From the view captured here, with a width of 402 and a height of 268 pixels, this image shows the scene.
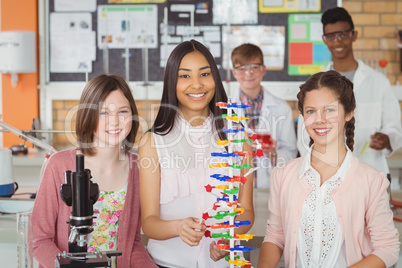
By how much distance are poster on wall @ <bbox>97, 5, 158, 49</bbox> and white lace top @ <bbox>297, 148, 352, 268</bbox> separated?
9.22ft

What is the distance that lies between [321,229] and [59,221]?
81 centimetres

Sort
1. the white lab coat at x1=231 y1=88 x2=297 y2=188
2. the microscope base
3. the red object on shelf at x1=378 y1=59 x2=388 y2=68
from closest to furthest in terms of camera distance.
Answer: the microscope base, the white lab coat at x1=231 y1=88 x2=297 y2=188, the red object on shelf at x1=378 y1=59 x2=388 y2=68

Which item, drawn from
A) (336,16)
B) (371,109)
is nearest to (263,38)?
(336,16)

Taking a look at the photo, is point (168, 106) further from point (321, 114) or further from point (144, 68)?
point (144, 68)

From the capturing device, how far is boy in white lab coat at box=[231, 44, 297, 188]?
2965 millimetres

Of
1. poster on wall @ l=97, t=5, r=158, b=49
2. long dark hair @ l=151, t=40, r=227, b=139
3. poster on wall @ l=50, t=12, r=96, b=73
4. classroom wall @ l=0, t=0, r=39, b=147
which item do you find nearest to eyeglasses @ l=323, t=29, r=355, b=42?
long dark hair @ l=151, t=40, r=227, b=139

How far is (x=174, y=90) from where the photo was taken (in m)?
1.78

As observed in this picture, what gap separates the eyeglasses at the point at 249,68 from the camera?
2.95 m

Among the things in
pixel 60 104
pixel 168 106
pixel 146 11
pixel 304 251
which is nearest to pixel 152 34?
pixel 146 11

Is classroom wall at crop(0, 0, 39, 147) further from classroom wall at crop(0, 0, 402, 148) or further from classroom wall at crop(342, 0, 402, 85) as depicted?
classroom wall at crop(342, 0, 402, 85)

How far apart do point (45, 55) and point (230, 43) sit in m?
1.44

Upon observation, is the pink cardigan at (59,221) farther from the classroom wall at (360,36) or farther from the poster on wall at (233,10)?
the poster on wall at (233,10)

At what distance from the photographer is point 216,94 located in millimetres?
1814

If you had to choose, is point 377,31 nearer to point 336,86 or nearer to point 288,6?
point 288,6
